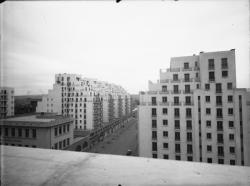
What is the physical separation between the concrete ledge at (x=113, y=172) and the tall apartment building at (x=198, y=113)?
24427 mm

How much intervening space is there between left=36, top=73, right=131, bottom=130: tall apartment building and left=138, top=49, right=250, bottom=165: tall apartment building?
72.2 ft

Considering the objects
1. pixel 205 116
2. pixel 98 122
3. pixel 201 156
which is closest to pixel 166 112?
pixel 205 116

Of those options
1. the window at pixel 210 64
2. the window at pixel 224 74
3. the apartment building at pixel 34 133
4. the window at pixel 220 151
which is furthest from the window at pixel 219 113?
the apartment building at pixel 34 133

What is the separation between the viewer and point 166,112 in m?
25.0

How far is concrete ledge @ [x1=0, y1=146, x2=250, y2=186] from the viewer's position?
109 centimetres

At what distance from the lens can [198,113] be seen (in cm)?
2350

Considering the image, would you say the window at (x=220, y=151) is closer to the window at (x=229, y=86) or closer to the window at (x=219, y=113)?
the window at (x=219, y=113)

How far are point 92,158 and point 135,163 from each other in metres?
0.44

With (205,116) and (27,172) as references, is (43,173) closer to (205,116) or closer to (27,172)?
(27,172)

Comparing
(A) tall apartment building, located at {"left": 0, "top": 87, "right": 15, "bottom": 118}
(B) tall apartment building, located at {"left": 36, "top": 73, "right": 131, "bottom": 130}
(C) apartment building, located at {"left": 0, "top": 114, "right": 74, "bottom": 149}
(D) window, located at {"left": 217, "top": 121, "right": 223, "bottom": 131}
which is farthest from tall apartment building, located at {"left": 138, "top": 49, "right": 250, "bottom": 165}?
(A) tall apartment building, located at {"left": 0, "top": 87, "right": 15, "bottom": 118}

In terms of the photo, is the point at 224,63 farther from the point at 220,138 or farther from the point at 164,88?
the point at 220,138

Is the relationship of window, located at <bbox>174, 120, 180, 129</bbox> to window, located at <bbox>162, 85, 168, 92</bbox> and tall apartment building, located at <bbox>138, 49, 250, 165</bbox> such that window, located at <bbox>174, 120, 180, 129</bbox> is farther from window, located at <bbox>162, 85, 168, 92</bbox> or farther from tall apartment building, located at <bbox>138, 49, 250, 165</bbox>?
window, located at <bbox>162, 85, 168, 92</bbox>

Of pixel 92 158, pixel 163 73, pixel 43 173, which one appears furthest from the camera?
pixel 163 73

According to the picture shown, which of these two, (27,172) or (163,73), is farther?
(163,73)
